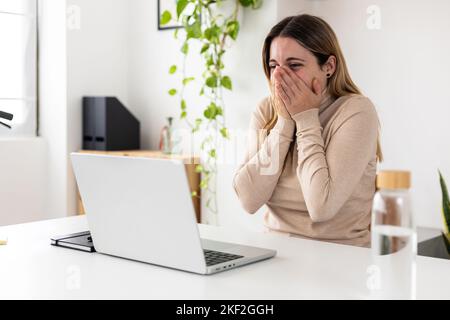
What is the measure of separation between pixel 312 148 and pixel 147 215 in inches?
26.9

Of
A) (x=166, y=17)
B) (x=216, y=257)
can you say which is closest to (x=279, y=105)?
(x=216, y=257)

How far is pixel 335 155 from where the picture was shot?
1.73m

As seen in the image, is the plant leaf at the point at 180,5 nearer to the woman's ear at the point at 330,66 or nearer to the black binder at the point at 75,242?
the woman's ear at the point at 330,66

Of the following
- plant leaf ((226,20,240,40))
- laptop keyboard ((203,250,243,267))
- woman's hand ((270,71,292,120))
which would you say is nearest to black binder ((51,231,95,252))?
laptop keyboard ((203,250,243,267))

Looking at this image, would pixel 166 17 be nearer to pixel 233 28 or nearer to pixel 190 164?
pixel 233 28

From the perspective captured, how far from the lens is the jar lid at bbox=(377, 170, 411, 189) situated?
3.11 feet

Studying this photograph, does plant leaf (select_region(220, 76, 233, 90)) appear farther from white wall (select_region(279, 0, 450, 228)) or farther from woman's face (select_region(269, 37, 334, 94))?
woman's face (select_region(269, 37, 334, 94))

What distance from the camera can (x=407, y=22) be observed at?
9.68ft

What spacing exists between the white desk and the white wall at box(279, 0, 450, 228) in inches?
62.1

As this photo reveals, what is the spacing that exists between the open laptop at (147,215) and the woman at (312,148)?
421 millimetres

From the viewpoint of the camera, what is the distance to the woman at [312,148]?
1.72 metres

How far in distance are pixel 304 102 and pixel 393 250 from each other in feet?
2.96
